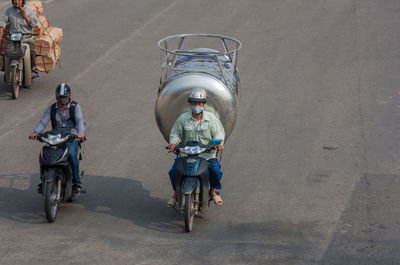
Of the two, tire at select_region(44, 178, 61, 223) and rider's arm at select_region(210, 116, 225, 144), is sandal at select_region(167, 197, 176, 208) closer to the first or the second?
rider's arm at select_region(210, 116, 225, 144)

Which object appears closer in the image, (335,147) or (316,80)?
(335,147)

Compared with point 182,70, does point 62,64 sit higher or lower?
lower

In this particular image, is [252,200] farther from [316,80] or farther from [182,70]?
[316,80]

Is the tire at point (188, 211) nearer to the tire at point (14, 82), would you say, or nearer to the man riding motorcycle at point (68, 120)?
the man riding motorcycle at point (68, 120)

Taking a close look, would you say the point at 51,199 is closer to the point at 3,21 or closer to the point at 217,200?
the point at 217,200

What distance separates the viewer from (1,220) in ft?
34.1

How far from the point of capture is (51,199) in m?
10.3

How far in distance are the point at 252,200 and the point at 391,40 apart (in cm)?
1174

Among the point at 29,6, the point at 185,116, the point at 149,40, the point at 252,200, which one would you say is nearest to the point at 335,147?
the point at 252,200

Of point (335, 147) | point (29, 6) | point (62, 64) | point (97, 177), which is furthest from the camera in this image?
point (62, 64)

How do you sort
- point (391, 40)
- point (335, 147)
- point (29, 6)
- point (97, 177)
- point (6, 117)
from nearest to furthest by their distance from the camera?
point (97, 177) → point (335, 147) → point (6, 117) → point (29, 6) → point (391, 40)

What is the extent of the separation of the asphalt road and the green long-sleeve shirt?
108 cm

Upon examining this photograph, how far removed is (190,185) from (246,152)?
3588 millimetres

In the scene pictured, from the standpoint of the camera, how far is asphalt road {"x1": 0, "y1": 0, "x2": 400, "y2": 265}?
31.6 ft
